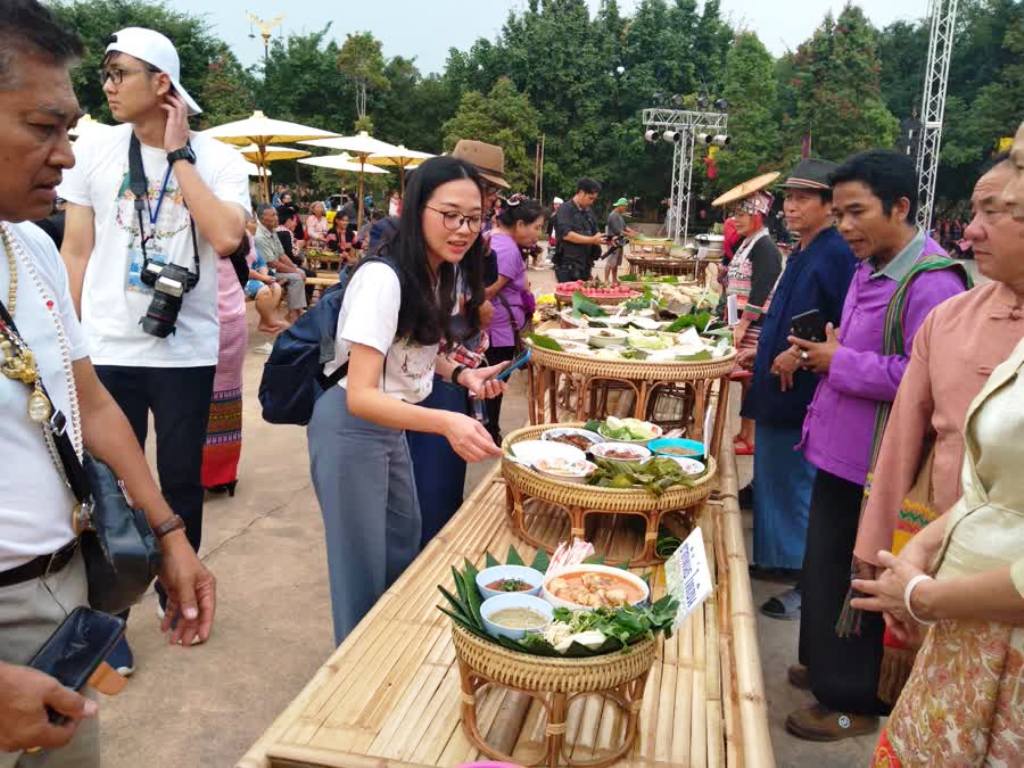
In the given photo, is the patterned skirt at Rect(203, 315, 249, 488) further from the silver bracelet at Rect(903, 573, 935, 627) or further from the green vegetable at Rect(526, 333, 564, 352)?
the silver bracelet at Rect(903, 573, 935, 627)

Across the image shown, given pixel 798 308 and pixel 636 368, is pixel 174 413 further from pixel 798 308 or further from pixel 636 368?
pixel 798 308

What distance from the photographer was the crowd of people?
1200 millimetres

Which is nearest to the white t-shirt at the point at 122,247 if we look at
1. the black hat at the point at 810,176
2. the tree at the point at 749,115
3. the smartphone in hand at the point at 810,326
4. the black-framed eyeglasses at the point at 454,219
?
the black-framed eyeglasses at the point at 454,219

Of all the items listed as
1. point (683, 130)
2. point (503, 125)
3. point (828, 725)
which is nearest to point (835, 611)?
point (828, 725)

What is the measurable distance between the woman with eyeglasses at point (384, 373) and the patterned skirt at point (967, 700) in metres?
1.06

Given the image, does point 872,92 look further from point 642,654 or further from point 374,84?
point 642,654

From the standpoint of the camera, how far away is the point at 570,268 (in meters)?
8.38

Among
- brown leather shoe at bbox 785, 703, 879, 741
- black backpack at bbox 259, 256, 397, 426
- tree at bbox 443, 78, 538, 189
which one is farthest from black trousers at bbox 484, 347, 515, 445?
tree at bbox 443, 78, 538, 189

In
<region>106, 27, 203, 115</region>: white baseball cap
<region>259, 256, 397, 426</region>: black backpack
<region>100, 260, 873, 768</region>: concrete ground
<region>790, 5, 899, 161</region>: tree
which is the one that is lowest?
<region>100, 260, 873, 768</region>: concrete ground

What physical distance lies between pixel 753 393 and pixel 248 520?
2485 millimetres

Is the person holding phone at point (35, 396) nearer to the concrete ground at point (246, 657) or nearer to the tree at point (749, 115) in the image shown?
the concrete ground at point (246, 657)

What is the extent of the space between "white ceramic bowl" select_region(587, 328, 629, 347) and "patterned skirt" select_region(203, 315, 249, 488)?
5.74 ft

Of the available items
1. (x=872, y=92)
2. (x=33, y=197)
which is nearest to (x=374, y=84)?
(x=872, y=92)

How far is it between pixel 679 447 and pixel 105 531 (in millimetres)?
2086
